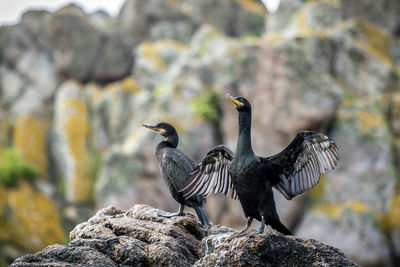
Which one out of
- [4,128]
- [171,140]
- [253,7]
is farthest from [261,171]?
[253,7]

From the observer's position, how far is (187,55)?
2086cm

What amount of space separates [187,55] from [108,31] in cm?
612

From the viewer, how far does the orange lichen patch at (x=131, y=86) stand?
22.5 metres

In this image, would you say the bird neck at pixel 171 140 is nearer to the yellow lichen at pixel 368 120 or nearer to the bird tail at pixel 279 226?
the bird tail at pixel 279 226

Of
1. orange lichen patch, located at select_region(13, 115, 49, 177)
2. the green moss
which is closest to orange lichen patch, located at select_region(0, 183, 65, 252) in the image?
orange lichen patch, located at select_region(13, 115, 49, 177)

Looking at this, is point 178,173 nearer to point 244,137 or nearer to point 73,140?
point 244,137

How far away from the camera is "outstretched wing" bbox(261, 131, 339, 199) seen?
6.43 meters

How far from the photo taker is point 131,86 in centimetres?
2264

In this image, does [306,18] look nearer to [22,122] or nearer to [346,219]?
[346,219]

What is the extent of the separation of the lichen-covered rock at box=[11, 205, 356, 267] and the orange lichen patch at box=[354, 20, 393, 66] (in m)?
Answer: 15.0

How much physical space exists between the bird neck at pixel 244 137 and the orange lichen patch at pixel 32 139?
53.6ft

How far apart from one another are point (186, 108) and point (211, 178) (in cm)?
1168

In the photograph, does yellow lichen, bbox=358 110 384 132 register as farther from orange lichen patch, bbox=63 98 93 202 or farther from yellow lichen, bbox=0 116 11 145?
yellow lichen, bbox=0 116 11 145

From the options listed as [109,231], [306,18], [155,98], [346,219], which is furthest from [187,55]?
[109,231]
